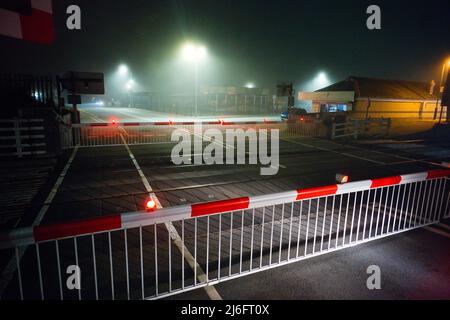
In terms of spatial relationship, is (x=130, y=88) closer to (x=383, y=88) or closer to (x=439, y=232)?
(x=383, y=88)

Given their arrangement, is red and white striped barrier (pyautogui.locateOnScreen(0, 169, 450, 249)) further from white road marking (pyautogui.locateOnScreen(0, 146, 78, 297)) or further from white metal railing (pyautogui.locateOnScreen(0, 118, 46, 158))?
white metal railing (pyautogui.locateOnScreen(0, 118, 46, 158))

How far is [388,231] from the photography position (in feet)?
17.9

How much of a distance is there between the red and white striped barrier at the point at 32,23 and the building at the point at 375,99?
89.2 feet

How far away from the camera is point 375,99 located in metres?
27.3

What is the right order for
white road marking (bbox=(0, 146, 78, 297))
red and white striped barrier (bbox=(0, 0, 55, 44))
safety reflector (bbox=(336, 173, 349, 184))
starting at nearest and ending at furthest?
red and white striped barrier (bbox=(0, 0, 55, 44)) → white road marking (bbox=(0, 146, 78, 297)) → safety reflector (bbox=(336, 173, 349, 184))

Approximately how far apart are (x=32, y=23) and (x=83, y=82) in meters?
14.6

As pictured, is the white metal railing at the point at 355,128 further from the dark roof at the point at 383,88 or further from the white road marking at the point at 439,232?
the white road marking at the point at 439,232

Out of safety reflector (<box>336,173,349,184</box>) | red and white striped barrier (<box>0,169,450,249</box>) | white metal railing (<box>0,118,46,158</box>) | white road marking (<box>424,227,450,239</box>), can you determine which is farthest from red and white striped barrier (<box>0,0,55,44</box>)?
white metal railing (<box>0,118,46,158</box>)

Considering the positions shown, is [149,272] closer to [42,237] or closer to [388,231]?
[42,237]

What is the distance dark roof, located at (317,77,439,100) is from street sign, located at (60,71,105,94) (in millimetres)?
21471

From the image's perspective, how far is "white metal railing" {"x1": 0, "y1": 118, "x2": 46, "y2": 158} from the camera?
10383 millimetres

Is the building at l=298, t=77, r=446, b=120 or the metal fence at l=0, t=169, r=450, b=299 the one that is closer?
the metal fence at l=0, t=169, r=450, b=299

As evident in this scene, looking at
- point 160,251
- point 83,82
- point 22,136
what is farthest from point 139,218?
point 83,82

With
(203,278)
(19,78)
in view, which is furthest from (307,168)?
(19,78)
